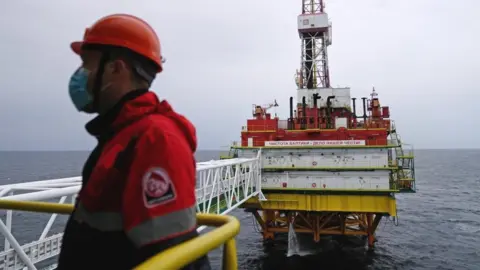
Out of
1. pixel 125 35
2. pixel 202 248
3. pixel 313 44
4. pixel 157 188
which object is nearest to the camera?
pixel 157 188

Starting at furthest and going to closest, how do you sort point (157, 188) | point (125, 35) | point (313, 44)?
point (313, 44)
point (125, 35)
point (157, 188)

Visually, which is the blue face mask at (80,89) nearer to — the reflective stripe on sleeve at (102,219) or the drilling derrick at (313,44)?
the reflective stripe on sleeve at (102,219)

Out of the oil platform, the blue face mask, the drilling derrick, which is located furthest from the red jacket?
the drilling derrick

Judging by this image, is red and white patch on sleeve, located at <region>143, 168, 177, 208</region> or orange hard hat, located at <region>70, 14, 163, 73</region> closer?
red and white patch on sleeve, located at <region>143, 168, 177, 208</region>

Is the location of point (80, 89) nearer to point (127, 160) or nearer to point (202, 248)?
point (127, 160)

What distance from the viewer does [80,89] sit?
1.62 meters

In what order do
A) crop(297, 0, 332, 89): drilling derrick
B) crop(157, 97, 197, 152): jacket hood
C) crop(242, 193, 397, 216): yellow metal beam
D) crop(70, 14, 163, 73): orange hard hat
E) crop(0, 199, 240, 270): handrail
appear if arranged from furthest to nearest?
1. crop(297, 0, 332, 89): drilling derrick
2. crop(242, 193, 397, 216): yellow metal beam
3. crop(70, 14, 163, 73): orange hard hat
4. crop(157, 97, 197, 152): jacket hood
5. crop(0, 199, 240, 270): handrail

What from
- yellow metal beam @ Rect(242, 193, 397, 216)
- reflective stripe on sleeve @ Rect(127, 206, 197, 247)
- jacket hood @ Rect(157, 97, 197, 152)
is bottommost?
yellow metal beam @ Rect(242, 193, 397, 216)

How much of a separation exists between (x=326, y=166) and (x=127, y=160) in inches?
672

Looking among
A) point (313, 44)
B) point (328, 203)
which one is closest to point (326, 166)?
point (328, 203)

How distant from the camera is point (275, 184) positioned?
59.4ft

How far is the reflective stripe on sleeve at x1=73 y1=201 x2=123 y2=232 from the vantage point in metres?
1.32

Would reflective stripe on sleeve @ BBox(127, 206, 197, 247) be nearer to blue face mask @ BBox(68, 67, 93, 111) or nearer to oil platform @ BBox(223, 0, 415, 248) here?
blue face mask @ BBox(68, 67, 93, 111)

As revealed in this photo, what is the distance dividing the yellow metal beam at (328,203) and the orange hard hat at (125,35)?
16.6m
